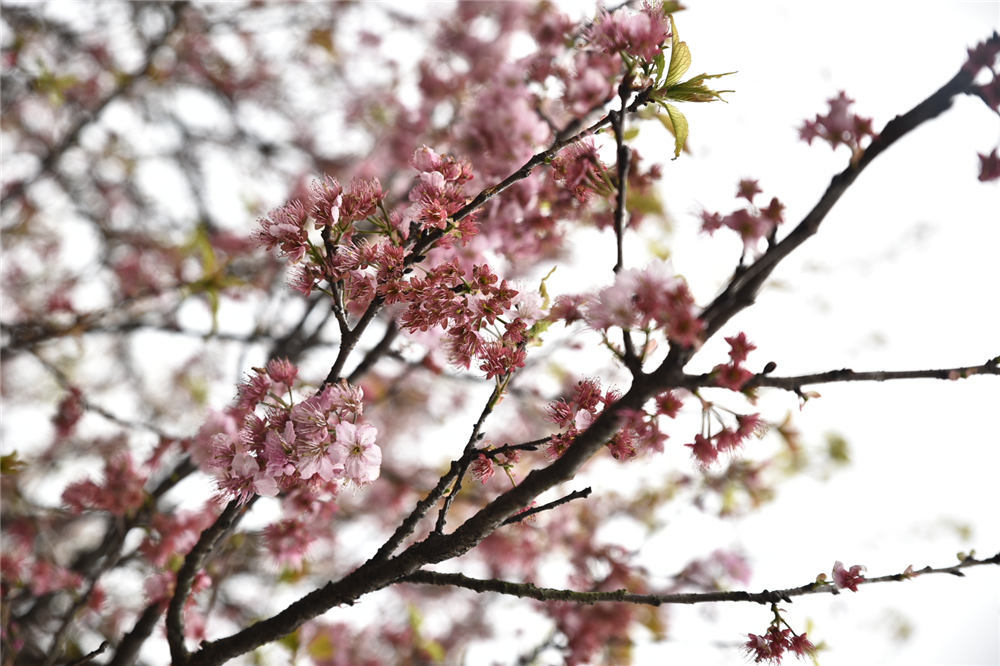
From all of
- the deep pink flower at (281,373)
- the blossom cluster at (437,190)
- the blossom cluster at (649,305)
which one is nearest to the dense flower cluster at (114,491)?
the deep pink flower at (281,373)

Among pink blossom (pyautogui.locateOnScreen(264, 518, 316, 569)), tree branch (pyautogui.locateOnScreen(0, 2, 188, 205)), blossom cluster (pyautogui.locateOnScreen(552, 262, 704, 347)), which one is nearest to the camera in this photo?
blossom cluster (pyautogui.locateOnScreen(552, 262, 704, 347))

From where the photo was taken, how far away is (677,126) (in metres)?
1.21

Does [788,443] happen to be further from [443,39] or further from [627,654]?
[443,39]

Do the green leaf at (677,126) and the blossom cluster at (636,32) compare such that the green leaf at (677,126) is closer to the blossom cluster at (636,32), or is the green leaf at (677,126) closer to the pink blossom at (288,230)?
the blossom cluster at (636,32)

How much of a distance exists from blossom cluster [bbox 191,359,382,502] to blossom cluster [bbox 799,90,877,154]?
0.92 metres

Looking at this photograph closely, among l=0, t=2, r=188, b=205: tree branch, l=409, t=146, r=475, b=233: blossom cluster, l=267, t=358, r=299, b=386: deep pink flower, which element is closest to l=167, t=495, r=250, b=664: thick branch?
l=267, t=358, r=299, b=386: deep pink flower

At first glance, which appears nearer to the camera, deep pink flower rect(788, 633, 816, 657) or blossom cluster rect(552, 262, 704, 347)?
blossom cluster rect(552, 262, 704, 347)

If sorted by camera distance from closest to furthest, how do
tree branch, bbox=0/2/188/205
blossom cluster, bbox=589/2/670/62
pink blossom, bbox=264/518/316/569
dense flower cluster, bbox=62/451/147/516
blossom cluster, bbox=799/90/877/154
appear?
1. blossom cluster, bbox=799/90/877/154
2. blossom cluster, bbox=589/2/670/62
3. pink blossom, bbox=264/518/316/569
4. dense flower cluster, bbox=62/451/147/516
5. tree branch, bbox=0/2/188/205

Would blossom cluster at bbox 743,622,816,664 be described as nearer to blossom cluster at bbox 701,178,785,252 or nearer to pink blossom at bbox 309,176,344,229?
blossom cluster at bbox 701,178,785,252

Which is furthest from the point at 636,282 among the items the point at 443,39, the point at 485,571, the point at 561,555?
the point at 443,39

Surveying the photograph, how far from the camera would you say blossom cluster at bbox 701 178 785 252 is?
1.08 metres

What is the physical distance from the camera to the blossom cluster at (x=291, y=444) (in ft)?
3.82

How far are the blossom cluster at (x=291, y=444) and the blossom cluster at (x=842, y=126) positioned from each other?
92 centimetres

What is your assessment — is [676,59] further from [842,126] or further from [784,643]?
[784,643]
